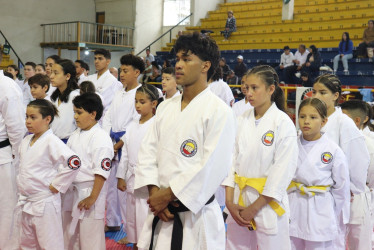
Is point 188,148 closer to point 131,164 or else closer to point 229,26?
point 131,164

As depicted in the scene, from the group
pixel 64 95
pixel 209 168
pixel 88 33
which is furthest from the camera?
pixel 88 33

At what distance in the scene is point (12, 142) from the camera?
129 inches

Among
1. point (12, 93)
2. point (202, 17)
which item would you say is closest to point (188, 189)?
point (12, 93)

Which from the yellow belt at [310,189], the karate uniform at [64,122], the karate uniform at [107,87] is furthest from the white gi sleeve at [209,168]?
the karate uniform at [107,87]

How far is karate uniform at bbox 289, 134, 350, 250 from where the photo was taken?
8.50ft

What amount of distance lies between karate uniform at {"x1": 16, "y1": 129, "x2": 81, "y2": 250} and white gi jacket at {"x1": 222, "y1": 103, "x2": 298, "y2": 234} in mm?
1156

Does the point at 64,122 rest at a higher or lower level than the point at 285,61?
lower

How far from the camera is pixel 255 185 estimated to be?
237 centimetres

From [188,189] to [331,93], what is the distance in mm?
1715

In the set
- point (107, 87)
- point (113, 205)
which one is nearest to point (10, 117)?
point (113, 205)

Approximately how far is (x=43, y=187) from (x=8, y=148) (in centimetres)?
73

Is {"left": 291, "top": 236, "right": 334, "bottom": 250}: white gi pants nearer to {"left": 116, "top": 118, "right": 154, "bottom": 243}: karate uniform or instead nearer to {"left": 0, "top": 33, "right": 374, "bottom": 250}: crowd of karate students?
{"left": 0, "top": 33, "right": 374, "bottom": 250}: crowd of karate students

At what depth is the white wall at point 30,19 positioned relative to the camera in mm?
16263

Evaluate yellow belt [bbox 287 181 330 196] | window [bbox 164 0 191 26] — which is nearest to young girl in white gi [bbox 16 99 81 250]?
yellow belt [bbox 287 181 330 196]
